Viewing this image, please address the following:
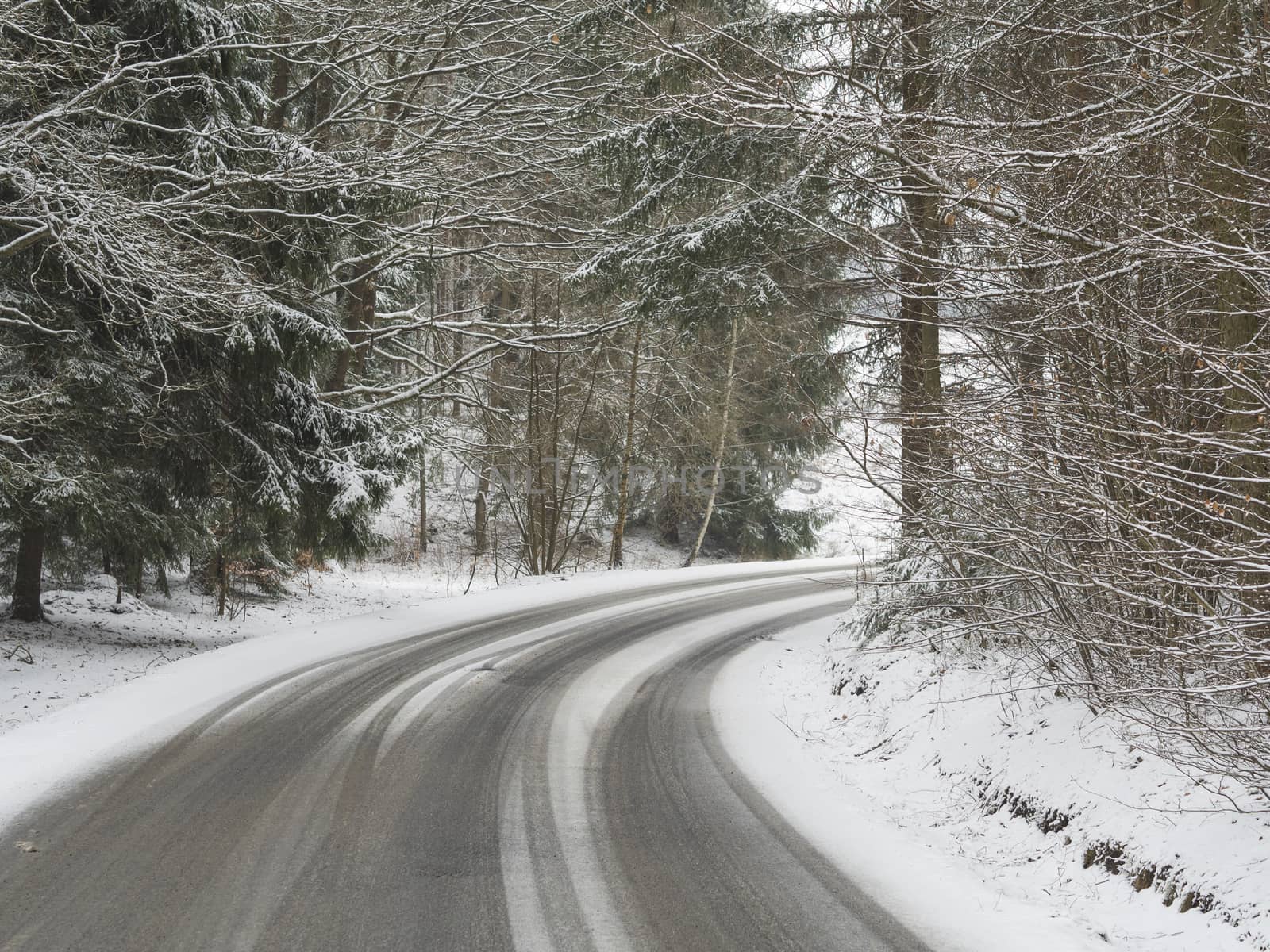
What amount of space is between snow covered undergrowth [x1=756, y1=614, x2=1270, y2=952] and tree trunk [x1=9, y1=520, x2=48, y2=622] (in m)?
9.94

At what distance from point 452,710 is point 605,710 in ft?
4.55

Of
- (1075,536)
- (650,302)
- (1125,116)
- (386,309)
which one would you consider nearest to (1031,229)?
(1125,116)

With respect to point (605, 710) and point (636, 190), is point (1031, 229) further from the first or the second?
point (636, 190)

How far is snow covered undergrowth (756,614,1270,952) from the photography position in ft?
12.7

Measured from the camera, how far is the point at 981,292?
541 centimetres

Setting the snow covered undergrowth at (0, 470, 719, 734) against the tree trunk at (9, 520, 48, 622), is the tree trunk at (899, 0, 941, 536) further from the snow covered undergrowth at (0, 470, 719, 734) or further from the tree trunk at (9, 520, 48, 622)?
the tree trunk at (9, 520, 48, 622)

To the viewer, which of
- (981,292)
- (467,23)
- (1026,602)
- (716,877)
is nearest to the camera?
(716,877)

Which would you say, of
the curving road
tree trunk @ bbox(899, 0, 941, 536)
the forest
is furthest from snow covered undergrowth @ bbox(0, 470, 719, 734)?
tree trunk @ bbox(899, 0, 941, 536)

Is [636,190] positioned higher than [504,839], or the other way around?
[636,190]

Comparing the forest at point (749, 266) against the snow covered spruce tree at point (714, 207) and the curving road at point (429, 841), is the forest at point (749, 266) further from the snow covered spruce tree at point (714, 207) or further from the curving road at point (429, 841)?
the curving road at point (429, 841)

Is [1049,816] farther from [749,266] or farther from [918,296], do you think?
[749,266]

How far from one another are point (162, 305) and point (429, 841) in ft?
19.6

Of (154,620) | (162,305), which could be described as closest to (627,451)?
(154,620)

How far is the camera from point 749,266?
10641 mm
